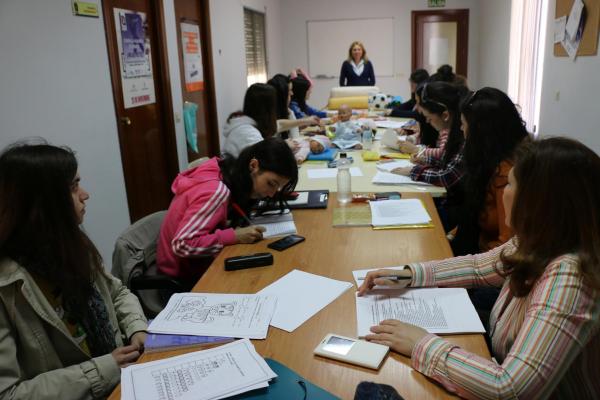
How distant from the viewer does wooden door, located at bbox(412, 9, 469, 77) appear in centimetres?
847

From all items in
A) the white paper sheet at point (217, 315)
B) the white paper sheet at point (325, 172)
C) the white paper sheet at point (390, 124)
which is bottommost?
the white paper sheet at point (217, 315)

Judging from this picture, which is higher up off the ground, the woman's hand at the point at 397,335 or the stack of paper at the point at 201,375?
the woman's hand at the point at 397,335

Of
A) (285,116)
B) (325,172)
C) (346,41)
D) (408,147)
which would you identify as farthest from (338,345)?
(346,41)

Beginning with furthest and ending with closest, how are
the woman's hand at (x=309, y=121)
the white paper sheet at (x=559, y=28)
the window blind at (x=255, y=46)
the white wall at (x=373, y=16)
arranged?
1. the white wall at (x=373, y=16)
2. the window blind at (x=255, y=46)
3. the woman's hand at (x=309, y=121)
4. the white paper sheet at (x=559, y=28)

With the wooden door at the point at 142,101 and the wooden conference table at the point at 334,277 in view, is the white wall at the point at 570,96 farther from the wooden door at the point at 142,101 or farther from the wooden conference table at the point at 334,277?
the wooden door at the point at 142,101

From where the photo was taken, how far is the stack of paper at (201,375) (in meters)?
1.02

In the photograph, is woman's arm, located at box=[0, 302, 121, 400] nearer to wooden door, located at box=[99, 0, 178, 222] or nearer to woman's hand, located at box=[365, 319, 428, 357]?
woman's hand, located at box=[365, 319, 428, 357]

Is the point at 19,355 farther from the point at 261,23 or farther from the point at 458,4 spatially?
the point at 458,4

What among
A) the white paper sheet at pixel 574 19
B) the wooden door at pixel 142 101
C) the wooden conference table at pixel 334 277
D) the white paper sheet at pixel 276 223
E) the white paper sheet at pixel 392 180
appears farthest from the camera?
the white paper sheet at pixel 574 19

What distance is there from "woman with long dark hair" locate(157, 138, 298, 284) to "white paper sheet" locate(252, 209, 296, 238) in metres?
0.07

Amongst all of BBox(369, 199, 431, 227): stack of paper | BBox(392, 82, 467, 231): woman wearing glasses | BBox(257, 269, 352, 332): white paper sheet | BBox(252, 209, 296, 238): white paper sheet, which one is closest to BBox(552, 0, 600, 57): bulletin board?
BBox(392, 82, 467, 231): woman wearing glasses

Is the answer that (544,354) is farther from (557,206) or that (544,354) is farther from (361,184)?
(361,184)

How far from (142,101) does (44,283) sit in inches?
101

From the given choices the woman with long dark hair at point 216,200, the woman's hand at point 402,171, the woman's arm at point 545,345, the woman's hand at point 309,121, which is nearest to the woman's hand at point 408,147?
the woman's hand at point 402,171
